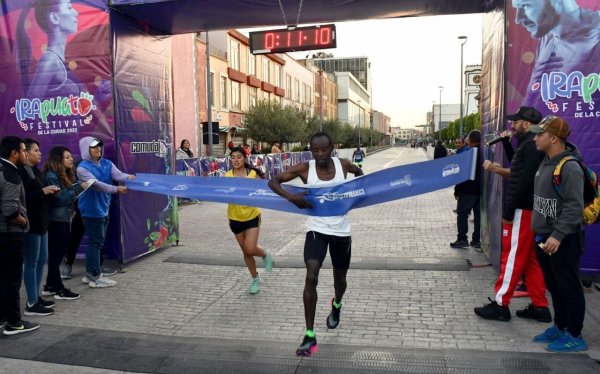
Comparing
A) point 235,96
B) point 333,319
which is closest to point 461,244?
point 333,319

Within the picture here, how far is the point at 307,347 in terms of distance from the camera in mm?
4340

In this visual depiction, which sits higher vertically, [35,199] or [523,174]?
[523,174]

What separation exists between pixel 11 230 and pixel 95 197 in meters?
1.69

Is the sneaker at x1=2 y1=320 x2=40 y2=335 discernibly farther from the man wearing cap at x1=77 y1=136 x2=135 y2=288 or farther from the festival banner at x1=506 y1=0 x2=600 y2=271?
the festival banner at x1=506 y1=0 x2=600 y2=271

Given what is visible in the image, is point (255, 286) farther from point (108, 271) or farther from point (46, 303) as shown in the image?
point (108, 271)

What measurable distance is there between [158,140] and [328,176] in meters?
4.67

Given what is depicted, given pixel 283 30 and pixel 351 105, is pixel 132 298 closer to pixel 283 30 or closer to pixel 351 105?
pixel 283 30

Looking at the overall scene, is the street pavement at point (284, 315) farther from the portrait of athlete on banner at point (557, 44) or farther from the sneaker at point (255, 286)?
the portrait of athlete on banner at point (557, 44)

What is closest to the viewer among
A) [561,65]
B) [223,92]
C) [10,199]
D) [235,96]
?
[10,199]

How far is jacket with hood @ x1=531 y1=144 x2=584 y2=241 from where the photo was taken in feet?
13.2

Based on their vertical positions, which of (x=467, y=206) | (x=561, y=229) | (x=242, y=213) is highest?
(x=561, y=229)

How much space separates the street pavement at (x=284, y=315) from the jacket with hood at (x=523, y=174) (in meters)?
1.19

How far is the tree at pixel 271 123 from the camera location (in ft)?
121

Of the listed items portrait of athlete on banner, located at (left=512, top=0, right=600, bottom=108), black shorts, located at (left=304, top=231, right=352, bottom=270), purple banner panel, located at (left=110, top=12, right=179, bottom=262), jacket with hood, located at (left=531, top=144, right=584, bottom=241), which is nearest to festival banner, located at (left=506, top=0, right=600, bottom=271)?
portrait of athlete on banner, located at (left=512, top=0, right=600, bottom=108)
